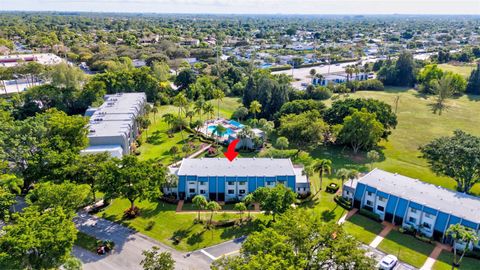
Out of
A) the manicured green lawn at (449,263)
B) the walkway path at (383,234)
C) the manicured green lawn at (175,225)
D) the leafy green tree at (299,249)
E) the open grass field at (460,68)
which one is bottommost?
the manicured green lawn at (175,225)

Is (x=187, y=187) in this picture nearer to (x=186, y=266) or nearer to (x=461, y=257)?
(x=186, y=266)

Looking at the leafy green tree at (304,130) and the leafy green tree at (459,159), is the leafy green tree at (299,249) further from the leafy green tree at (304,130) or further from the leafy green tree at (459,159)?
the leafy green tree at (304,130)

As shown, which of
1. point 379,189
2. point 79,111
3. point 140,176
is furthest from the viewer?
point 79,111

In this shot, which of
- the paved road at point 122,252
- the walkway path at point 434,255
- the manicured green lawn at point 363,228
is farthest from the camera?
the manicured green lawn at point 363,228

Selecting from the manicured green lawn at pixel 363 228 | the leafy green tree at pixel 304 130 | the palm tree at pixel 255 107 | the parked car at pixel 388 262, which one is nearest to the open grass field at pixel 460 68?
the palm tree at pixel 255 107

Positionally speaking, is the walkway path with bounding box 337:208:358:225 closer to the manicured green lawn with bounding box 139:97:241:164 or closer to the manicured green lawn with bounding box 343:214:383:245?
the manicured green lawn with bounding box 343:214:383:245

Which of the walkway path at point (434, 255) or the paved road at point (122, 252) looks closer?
the paved road at point (122, 252)

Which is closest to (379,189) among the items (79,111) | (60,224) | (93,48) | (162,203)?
(162,203)
